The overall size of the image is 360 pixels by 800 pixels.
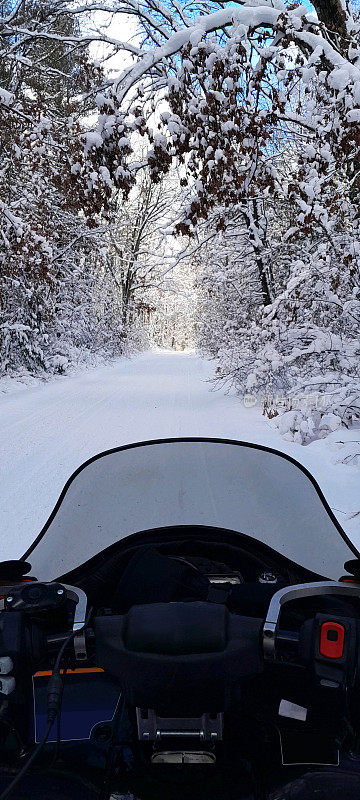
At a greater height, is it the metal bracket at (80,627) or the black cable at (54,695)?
the metal bracket at (80,627)

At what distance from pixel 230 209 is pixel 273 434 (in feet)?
19.9

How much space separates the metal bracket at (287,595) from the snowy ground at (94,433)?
3880mm

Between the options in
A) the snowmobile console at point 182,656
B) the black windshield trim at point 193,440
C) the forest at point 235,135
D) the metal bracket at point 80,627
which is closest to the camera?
the snowmobile console at point 182,656

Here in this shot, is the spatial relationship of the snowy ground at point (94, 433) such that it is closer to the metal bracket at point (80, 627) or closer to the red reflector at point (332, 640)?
the metal bracket at point (80, 627)

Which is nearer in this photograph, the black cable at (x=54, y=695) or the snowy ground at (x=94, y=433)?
the black cable at (x=54, y=695)

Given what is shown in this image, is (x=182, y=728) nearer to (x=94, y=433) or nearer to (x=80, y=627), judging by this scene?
(x=80, y=627)

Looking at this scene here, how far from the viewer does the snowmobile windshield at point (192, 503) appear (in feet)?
7.17

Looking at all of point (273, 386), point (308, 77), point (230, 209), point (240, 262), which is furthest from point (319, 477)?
point (240, 262)

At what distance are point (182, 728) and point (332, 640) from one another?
0.37 metres

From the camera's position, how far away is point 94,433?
1006 centimetres

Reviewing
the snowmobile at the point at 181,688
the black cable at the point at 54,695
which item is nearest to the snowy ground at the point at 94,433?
the snowmobile at the point at 181,688

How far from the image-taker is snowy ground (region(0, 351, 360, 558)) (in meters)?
6.34

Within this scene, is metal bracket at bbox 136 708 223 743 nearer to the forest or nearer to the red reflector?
the red reflector

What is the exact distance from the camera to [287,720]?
1.48 meters
